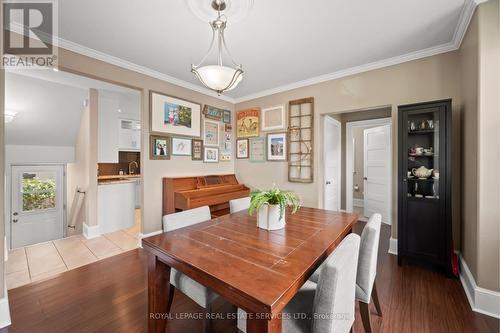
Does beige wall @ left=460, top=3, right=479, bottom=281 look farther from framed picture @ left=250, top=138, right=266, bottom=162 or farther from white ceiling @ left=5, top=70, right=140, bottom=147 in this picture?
white ceiling @ left=5, top=70, right=140, bottom=147

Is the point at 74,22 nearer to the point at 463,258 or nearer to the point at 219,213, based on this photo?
the point at 219,213

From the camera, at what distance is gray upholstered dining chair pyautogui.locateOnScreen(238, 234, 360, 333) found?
922 millimetres

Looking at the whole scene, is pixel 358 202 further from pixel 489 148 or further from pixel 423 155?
pixel 489 148

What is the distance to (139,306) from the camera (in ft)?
6.17

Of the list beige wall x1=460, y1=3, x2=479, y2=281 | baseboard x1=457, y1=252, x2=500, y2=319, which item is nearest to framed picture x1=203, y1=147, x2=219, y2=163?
beige wall x1=460, y1=3, x2=479, y2=281

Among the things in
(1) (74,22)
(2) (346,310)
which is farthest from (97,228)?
(2) (346,310)

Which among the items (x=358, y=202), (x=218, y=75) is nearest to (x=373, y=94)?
(x=218, y=75)

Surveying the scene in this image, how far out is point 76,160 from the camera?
14.3 feet

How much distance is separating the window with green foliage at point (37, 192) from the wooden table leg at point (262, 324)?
545cm

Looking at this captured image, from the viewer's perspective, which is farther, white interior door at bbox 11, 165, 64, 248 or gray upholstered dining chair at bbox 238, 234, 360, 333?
white interior door at bbox 11, 165, 64, 248

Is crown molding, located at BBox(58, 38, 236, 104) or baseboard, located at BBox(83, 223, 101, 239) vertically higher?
crown molding, located at BBox(58, 38, 236, 104)

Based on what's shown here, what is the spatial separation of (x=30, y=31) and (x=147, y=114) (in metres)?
1.38

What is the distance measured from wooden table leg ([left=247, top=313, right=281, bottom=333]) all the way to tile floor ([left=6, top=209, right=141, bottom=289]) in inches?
105

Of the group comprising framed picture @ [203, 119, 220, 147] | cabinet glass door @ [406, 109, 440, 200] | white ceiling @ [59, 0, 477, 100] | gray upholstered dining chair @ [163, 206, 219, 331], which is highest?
white ceiling @ [59, 0, 477, 100]
